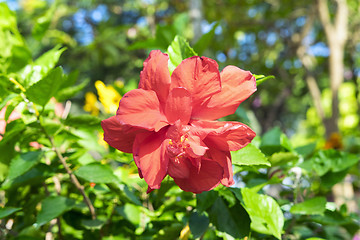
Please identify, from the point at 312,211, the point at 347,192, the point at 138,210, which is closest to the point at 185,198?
the point at 138,210

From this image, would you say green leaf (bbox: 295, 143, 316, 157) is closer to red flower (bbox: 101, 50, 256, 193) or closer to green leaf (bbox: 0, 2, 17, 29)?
red flower (bbox: 101, 50, 256, 193)

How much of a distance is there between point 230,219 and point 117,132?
0.32 meters

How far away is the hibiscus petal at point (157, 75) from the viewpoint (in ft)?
1.78

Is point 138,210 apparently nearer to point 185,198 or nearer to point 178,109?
point 185,198

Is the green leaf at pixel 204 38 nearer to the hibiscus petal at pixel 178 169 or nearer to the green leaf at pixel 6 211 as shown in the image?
the hibiscus petal at pixel 178 169

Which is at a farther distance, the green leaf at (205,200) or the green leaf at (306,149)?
the green leaf at (306,149)

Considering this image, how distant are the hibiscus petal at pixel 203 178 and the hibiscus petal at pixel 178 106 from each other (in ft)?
0.27

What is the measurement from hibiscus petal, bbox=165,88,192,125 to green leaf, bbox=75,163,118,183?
241 mm

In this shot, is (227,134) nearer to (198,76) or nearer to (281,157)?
(198,76)

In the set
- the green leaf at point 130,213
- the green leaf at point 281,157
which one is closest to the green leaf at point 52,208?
the green leaf at point 130,213

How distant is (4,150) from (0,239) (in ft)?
0.72

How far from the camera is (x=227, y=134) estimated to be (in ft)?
1.73

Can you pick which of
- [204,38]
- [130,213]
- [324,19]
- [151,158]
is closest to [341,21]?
[324,19]

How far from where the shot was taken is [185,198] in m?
0.84
